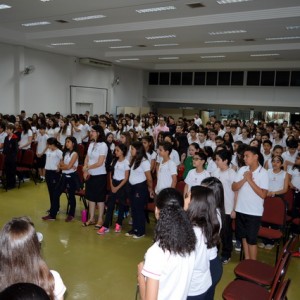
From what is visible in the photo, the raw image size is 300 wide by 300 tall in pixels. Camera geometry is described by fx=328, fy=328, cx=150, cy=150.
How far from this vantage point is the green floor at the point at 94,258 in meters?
3.78

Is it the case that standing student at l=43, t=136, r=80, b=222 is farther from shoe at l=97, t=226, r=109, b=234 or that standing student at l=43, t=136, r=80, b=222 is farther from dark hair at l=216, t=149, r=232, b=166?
dark hair at l=216, t=149, r=232, b=166

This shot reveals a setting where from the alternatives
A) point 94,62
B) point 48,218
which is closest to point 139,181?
point 48,218

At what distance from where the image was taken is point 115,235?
5.40 m

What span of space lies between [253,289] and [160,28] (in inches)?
344

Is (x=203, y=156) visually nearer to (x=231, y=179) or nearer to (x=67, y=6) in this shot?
(x=231, y=179)

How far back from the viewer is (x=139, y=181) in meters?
5.19

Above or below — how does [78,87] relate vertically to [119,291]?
above

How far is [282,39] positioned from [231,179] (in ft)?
29.6

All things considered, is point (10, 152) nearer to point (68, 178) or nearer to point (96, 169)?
point (68, 178)

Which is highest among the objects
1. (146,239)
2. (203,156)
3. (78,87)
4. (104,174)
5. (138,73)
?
(138,73)

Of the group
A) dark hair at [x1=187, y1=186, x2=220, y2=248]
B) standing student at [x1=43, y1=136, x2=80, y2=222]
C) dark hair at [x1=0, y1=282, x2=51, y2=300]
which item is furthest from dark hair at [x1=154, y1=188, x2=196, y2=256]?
standing student at [x1=43, y1=136, x2=80, y2=222]

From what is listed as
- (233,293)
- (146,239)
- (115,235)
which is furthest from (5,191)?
(233,293)

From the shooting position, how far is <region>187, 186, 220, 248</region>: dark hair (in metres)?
2.34

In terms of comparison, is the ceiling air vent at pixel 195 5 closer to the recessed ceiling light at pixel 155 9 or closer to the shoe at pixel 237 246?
the recessed ceiling light at pixel 155 9
